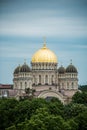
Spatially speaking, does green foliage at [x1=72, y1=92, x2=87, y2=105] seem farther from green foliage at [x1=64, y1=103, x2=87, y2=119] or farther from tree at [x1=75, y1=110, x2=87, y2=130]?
tree at [x1=75, y1=110, x2=87, y2=130]

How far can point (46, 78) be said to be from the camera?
325ft

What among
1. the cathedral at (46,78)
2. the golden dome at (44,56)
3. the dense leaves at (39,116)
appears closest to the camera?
the dense leaves at (39,116)

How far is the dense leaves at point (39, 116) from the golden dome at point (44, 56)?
29.4m

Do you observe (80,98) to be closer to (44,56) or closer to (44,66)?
(44,66)

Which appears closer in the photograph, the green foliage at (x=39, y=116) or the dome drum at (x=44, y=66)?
the green foliage at (x=39, y=116)

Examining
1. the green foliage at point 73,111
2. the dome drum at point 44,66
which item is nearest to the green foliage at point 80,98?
the dome drum at point 44,66

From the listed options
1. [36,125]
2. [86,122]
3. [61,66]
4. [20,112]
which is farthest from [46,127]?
[61,66]

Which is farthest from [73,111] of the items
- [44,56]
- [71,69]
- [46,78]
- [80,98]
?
[71,69]

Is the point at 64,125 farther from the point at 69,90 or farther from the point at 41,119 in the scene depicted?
the point at 69,90

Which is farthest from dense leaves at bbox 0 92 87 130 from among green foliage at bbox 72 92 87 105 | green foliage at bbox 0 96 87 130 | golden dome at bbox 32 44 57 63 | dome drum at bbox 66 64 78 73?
dome drum at bbox 66 64 78 73

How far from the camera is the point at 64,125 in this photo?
5034 centimetres

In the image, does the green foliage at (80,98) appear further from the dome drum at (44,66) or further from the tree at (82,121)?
the tree at (82,121)

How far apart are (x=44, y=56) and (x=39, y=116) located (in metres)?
48.4

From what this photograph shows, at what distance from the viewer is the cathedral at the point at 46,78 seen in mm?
97875
